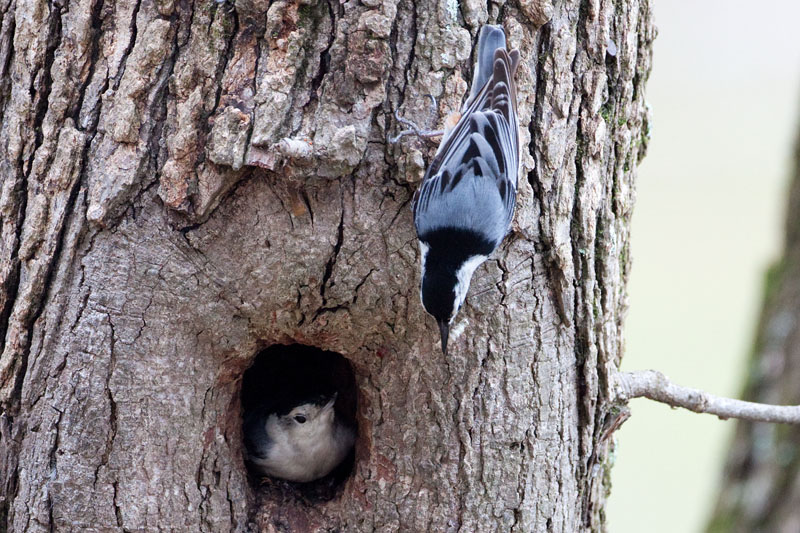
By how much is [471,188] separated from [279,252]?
1.97 ft

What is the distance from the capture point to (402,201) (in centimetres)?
234

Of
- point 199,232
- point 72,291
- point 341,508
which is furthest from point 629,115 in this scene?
point 72,291

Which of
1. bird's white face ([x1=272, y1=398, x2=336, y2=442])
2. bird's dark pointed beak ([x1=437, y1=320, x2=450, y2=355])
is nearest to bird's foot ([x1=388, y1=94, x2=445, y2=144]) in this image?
bird's dark pointed beak ([x1=437, y1=320, x2=450, y2=355])

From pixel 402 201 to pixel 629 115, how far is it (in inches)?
35.1

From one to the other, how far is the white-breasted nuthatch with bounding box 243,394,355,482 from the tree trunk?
6.53 feet

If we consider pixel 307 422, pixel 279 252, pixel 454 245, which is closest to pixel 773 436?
pixel 307 422

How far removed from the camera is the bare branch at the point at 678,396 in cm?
277

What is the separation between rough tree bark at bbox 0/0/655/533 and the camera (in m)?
2.25

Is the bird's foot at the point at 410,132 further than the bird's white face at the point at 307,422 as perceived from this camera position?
No

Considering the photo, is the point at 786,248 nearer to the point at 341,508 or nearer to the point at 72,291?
the point at 341,508

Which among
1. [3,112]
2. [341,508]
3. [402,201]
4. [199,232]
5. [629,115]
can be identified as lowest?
[341,508]

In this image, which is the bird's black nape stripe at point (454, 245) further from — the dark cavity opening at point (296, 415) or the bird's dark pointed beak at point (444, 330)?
the dark cavity opening at point (296, 415)

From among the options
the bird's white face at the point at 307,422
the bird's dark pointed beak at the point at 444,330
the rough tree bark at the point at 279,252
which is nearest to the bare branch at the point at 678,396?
the rough tree bark at the point at 279,252

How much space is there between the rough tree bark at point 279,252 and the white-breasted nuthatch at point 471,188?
0.06 metres
